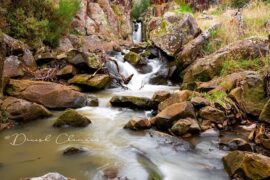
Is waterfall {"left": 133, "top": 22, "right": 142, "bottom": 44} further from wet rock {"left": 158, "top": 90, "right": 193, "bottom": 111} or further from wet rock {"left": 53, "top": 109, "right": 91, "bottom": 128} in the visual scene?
wet rock {"left": 53, "top": 109, "right": 91, "bottom": 128}

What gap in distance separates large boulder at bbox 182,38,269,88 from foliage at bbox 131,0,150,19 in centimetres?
1850

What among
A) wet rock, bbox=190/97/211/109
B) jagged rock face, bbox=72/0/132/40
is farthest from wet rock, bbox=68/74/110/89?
jagged rock face, bbox=72/0/132/40

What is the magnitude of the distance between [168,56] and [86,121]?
6025 mm

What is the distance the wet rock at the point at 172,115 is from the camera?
24.6 feet

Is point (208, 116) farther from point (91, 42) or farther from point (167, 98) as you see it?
point (91, 42)

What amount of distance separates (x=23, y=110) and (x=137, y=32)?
677 inches

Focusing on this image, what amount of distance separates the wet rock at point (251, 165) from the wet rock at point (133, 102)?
3908mm

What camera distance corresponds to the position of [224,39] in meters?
13.0

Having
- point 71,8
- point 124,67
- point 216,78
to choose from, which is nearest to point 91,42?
point 71,8

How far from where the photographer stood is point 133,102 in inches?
363

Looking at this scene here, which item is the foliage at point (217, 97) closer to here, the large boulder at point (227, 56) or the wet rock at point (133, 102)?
the wet rock at point (133, 102)

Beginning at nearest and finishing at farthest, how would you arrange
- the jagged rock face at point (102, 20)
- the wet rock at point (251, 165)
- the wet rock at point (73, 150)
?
the wet rock at point (251, 165) < the wet rock at point (73, 150) < the jagged rock face at point (102, 20)

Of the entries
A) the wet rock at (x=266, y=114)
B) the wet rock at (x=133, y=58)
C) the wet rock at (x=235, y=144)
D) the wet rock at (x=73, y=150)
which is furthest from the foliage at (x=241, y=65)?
the wet rock at (x=73, y=150)

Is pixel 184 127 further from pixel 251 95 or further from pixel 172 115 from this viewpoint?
pixel 251 95
